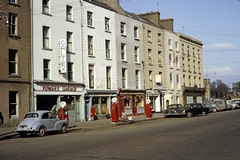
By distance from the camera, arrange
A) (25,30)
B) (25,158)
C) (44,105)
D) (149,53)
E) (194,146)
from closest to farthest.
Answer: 1. (25,158)
2. (194,146)
3. (25,30)
4. (44,105)
5. (149,53)

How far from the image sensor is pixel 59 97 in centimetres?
3169

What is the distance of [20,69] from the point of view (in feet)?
91.5

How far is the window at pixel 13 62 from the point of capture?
90.3 feet

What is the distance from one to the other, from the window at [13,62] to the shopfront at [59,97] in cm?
218

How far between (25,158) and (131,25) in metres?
33.7

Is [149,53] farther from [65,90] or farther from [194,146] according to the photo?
[194,146]

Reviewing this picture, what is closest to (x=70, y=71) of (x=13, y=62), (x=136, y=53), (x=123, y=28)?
(x=13, y=62)

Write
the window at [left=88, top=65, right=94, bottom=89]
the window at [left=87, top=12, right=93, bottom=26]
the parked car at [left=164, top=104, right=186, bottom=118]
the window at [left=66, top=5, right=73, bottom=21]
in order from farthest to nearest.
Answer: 1. the parked car at [left=164, top=104, right=186, bottom=118]
2. the window at [left=87, top=12, right=93, bottom=26]
3. the window at [left=88, top=65, right=94, bottom=89]
4. the window at [left=66, top=5, right=73, bottom=21]

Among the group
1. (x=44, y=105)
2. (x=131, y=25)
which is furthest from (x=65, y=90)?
(x=131, y=25)

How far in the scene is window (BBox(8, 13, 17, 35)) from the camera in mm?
27569

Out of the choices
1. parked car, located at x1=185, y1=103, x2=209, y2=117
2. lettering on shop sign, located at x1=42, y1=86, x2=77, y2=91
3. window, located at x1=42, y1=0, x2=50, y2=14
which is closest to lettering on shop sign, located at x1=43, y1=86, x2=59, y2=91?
lettering on shop sign, located at x1=42, y1=86, x2=77, y2=91

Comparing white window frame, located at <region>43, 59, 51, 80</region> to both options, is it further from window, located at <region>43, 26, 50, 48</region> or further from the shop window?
the shop window

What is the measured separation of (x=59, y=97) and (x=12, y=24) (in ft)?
25.7

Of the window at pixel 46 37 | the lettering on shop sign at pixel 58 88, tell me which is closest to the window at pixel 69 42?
the window at pixel 46 37
